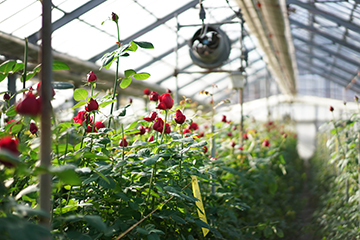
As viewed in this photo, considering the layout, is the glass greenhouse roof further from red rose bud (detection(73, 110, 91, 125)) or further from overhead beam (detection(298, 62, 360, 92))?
overhead beam (detection(298, 62, 360, 92))

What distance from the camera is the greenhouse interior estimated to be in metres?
0.72

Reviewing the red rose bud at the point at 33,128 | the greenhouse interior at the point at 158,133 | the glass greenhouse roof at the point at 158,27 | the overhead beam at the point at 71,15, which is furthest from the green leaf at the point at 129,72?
the overhead beam at the point at 71,15

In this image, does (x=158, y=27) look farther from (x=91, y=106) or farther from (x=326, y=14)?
(x=91, y=106)

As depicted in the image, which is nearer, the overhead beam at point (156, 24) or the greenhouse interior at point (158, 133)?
the greenhouse interior at point (158, 133)

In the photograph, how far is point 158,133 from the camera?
1242mm

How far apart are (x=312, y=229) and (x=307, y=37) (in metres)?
6.24

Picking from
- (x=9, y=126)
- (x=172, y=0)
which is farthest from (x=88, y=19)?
(x=9, y=126)

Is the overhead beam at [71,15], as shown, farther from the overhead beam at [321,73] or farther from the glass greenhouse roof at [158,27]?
the overhead beam at [321,73]

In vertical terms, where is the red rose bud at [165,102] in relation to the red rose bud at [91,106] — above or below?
above

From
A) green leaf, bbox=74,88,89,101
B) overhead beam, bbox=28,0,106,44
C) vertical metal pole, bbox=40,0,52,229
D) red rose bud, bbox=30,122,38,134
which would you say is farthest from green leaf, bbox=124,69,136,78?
overhead beam, bbox=28,0,106,44

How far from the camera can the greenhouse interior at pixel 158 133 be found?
2.35ft

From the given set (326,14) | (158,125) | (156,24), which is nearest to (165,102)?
(158,125)

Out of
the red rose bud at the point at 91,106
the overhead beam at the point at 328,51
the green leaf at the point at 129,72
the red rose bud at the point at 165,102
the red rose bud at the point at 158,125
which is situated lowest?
the red rose bud at the point at 158,125

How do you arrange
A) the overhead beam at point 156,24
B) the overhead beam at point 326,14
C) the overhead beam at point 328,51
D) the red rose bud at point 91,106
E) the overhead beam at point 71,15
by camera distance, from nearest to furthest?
the red rose bud at point 91,106
the overhead beam at point 71,15
the overhead beam at point 156,24
the overhead beam at point 326,14
the overhead beam at point 328,51
